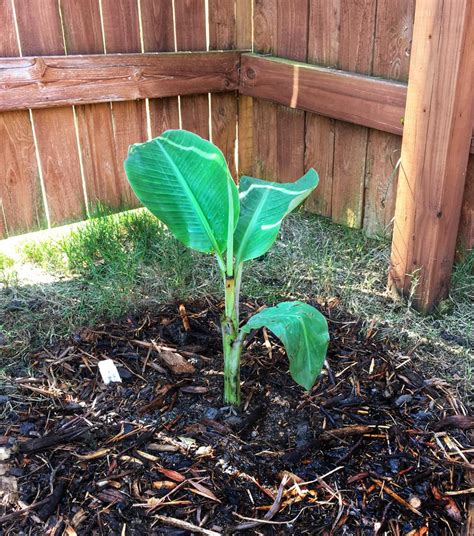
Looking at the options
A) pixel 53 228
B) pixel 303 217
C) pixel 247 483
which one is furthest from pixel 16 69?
pixel 247 483

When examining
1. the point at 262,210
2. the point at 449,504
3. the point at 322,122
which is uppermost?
the point at 262,210

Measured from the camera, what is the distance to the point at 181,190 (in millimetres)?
1842

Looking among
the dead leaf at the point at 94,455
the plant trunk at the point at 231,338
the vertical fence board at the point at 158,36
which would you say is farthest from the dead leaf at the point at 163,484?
the vertical fence board at the point at 158,36

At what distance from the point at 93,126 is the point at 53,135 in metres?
0.23

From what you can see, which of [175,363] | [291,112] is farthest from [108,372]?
[291,112]

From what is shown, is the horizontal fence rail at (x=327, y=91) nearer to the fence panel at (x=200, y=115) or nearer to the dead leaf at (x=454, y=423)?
the fence panel at (x=200, y=115)

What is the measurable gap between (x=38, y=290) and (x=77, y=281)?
0.18 m

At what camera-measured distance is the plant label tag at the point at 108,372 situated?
2131 millimetres

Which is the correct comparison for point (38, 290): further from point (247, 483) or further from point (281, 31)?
point (281, 31)

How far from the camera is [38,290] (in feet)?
9.18

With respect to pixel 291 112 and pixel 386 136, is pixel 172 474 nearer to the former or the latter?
pixel 386 136

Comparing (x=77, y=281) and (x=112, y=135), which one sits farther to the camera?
(x=112, y=135)

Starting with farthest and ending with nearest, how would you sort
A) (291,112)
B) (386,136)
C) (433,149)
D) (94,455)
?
(291,112)
(386,136)
(433,149)
(94,455)

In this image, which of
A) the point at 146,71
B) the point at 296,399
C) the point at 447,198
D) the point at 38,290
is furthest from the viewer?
the point at 146,71
